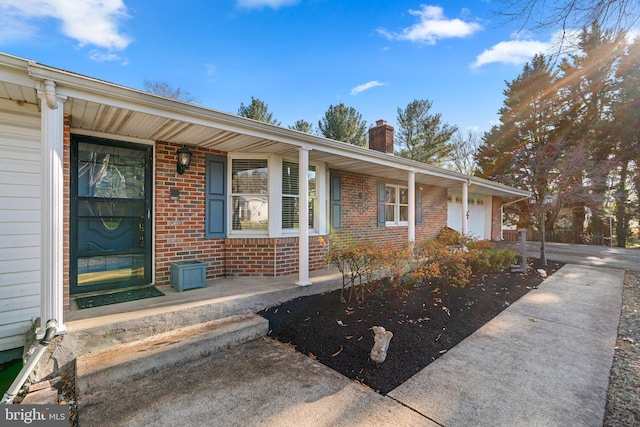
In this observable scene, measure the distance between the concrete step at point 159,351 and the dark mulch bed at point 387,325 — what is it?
1.48 ft

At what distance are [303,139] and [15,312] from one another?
4039 millimetres

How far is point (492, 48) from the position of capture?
3617 millimetres

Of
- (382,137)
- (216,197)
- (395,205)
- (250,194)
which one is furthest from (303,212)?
(382,137)

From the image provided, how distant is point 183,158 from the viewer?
4.40 m

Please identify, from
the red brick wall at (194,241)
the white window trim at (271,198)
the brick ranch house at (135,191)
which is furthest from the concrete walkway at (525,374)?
the white window trim at (271,198)

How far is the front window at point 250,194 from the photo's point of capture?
518 centimetres

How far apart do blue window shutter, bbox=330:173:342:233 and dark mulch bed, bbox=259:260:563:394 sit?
209 centimetres

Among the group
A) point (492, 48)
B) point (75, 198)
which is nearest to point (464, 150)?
point (492, 48)

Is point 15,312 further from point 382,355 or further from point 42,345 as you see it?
point 382,355

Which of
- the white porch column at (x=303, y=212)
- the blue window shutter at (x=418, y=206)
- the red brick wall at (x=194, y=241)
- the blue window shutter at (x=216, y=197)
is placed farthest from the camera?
the blue window shutter at (x=418, y=206)

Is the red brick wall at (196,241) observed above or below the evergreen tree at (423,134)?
below

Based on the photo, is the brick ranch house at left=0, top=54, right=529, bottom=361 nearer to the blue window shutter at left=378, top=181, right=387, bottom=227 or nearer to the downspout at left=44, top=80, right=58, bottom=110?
the downspout at left=44, top=80, right=58, bottom=110
